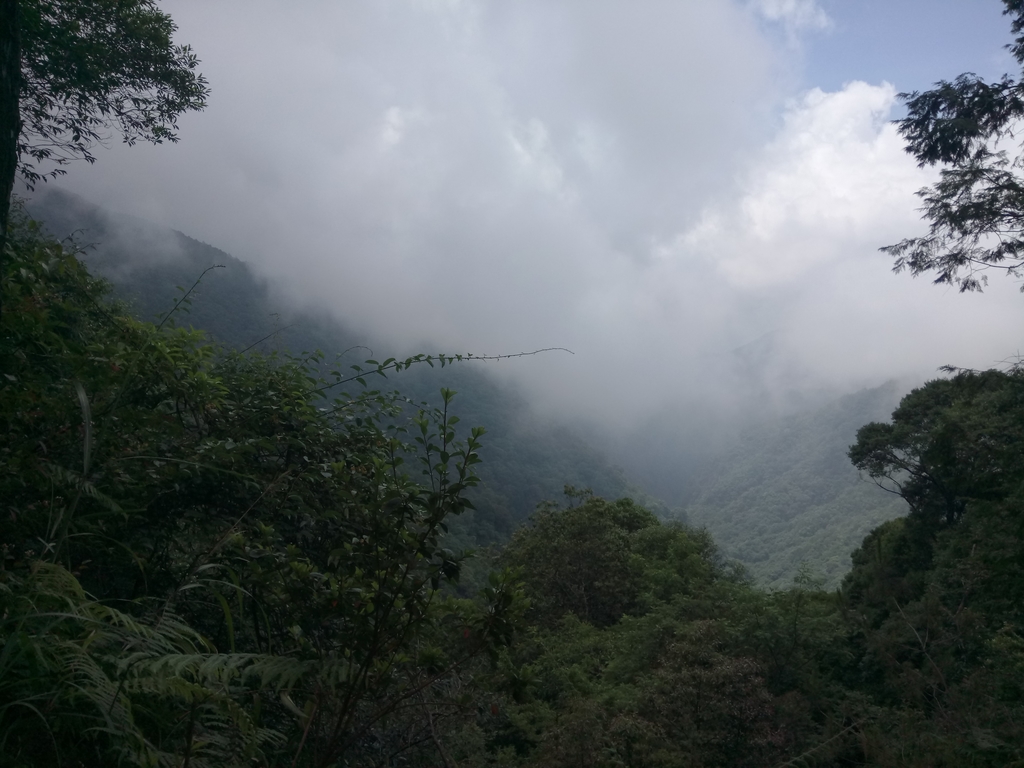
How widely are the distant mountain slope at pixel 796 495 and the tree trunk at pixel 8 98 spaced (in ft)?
112

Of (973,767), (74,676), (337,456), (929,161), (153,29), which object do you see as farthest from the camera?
(929,161)

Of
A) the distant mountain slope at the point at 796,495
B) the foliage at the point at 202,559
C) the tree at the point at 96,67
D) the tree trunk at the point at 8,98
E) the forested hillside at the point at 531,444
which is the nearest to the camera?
the foliage at the point at 202,559

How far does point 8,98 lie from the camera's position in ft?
5.92

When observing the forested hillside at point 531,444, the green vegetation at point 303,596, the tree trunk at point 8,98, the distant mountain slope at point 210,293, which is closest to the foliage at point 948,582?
the green vegetation at point 303,596

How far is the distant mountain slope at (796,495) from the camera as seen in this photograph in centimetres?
4400

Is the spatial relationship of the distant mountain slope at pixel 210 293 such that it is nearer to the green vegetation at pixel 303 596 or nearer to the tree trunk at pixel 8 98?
the green vegetation at pixel 303 596

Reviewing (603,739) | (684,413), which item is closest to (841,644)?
(603,739)

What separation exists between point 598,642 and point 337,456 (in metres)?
11.3

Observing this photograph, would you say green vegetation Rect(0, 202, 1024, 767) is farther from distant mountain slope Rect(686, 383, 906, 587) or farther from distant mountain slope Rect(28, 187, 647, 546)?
distant mountain slope Rect(686, 383, 906, 587)

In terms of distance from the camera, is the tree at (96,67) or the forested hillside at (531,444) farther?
the forested hillside at (531,444)

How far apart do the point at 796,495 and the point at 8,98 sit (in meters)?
66.2

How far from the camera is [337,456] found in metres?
3.30

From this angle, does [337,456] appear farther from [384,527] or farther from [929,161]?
[929,161]

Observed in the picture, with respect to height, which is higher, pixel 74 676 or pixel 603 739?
pixel 74 676
